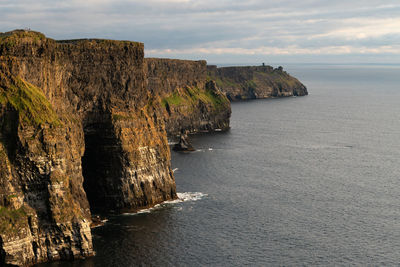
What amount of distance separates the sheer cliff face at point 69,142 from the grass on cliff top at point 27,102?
14 cm

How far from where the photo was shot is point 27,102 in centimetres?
7069

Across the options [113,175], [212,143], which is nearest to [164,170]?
[113,175]

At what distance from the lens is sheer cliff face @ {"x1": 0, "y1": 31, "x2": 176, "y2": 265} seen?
68000 millimetres

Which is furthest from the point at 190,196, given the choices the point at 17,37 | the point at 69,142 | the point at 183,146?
the point at 183,146

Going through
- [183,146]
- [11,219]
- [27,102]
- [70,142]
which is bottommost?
[183,146]

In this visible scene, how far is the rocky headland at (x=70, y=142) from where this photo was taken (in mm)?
68000

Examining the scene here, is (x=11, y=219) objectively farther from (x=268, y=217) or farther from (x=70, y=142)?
(x=268, y=217)

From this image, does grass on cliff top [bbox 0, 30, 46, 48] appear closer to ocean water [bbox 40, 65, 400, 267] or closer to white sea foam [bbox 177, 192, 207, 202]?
ocean water [bbox 40, 65, 400, 267]

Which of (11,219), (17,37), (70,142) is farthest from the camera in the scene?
(70,142)

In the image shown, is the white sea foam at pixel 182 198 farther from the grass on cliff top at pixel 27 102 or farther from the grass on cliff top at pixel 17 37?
the grass on cliff top at pixel 17 37

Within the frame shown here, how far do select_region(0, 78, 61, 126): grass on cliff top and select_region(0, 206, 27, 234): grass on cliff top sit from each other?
11.9 metres

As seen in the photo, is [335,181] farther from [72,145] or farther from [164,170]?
[72,145]

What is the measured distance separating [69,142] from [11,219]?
18341mm

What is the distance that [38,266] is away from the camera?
220 ft
